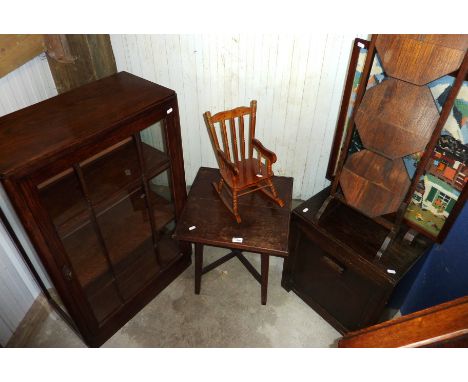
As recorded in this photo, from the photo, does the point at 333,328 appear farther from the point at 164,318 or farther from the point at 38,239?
the point at 38,239

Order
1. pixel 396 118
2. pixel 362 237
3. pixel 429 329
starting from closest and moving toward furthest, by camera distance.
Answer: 1. pixel 429 329
2. pixel 396 118
3. pixel 362 237

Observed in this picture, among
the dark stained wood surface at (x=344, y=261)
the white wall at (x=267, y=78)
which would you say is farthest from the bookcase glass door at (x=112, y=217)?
the dark stained wood surface at (x=344, y=261)

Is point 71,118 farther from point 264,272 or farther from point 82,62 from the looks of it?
point 264,272

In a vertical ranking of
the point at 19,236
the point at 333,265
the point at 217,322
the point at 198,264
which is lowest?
Result: the point at 217,322

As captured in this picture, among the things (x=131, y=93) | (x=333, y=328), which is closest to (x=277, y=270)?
(x=333, y=328)

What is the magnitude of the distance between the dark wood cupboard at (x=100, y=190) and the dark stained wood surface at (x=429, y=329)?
166 cm

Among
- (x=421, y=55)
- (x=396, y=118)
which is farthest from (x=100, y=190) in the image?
(x=421, y=55)

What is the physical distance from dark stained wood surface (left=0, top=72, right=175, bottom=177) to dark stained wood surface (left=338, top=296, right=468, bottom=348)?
1.68 m

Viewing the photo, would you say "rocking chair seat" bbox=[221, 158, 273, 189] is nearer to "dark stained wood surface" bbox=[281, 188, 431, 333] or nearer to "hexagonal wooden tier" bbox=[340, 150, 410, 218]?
"dark stained wood surface" bbox=[281, 188, 431, 333]

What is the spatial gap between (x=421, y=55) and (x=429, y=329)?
1400 millimetres

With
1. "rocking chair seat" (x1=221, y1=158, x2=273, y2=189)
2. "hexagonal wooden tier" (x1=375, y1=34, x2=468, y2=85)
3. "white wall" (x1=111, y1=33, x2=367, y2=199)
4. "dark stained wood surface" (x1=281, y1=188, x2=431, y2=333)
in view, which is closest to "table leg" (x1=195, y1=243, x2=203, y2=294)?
"rocking chair seat" (x1=221, y1=158, x2=273, y2=189)

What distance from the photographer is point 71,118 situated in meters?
2.02

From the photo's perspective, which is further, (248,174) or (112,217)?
(248,174)

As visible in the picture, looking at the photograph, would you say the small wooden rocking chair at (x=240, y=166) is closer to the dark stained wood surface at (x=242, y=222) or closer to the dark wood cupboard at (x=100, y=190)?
the dark stained wood surface at (x=242, y=222)
